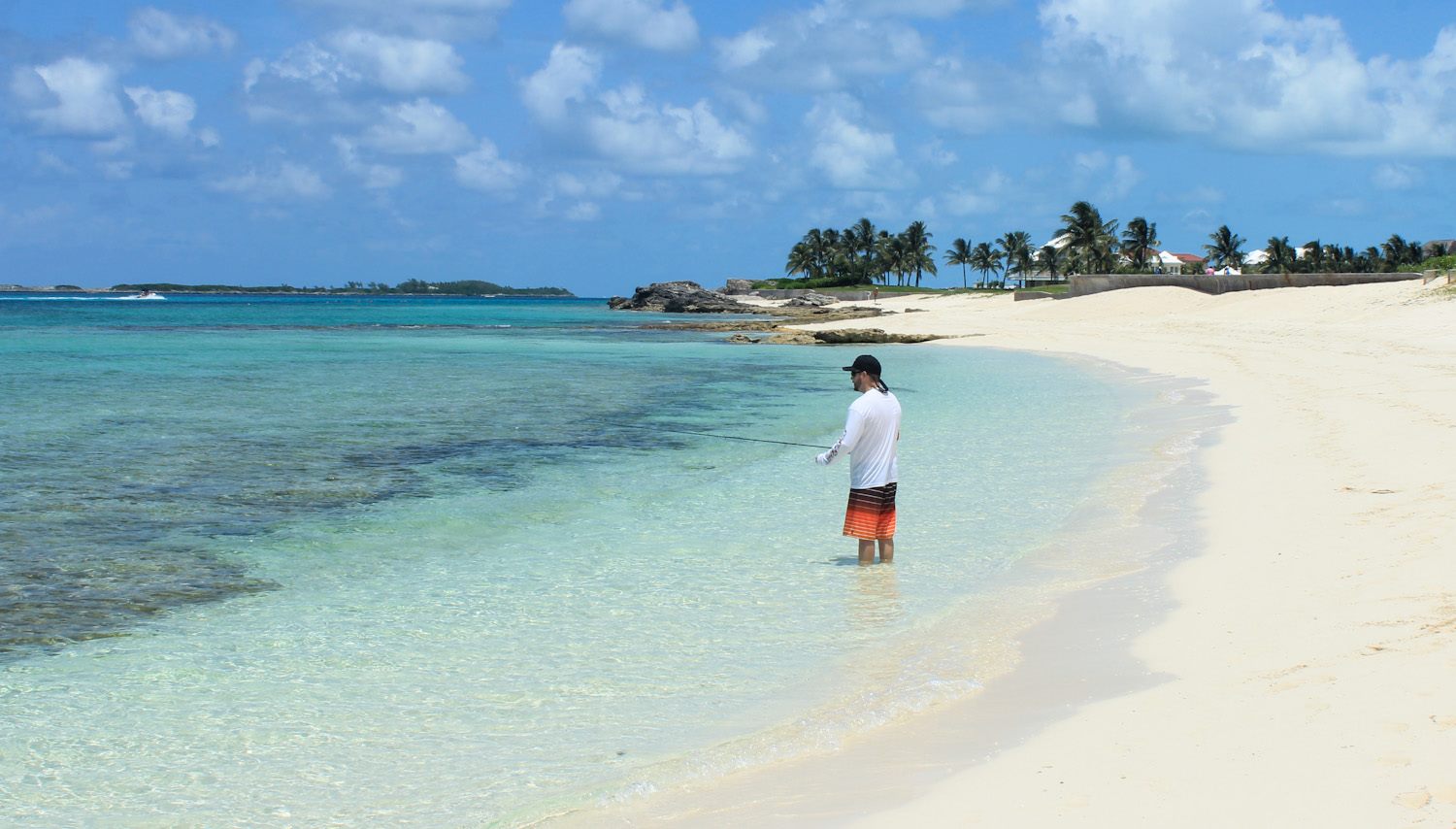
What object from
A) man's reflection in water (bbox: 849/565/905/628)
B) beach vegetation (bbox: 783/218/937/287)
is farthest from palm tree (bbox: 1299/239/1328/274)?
man's reflection in water (bbox: 849/565/905/628)

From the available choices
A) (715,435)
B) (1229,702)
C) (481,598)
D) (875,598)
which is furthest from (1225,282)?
(1229,702)

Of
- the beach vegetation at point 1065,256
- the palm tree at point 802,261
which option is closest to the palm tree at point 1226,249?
the beach vegetation at point 1065,256

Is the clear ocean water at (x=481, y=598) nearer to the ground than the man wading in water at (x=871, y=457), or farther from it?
nearer to the ground

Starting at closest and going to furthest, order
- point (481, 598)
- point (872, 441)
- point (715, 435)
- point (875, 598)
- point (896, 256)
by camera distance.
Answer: point (875, 598) < point (481, 598) < point (872, 441) < point (715, 435) < point (896, 256)

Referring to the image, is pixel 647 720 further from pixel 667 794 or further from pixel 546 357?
pixel 546 357

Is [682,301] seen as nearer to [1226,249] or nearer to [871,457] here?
[1226,249]

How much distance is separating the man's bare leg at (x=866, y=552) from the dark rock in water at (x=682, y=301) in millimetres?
90308

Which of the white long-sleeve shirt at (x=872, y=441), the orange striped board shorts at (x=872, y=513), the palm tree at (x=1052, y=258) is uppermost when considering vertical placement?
the palm tree at (x=1052, y=258)

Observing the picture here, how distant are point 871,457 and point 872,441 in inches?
5.3

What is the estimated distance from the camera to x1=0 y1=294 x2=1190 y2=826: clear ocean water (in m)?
5.41

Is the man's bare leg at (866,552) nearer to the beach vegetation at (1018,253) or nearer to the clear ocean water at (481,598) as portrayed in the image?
the clear ocean water at (481,598)

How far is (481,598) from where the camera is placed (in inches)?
334

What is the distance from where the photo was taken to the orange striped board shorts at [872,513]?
8.97 meters

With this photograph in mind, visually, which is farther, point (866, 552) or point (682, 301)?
point (682, 301)
